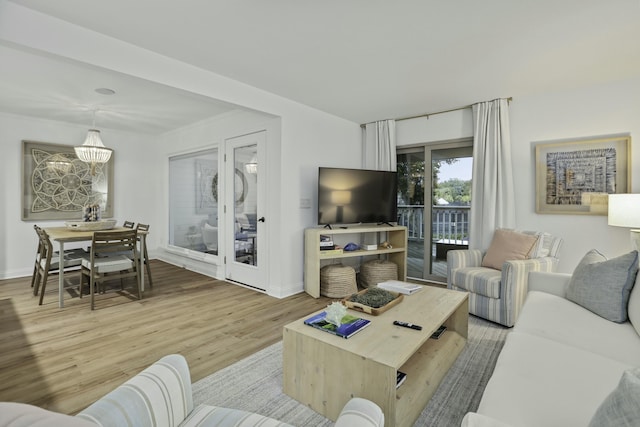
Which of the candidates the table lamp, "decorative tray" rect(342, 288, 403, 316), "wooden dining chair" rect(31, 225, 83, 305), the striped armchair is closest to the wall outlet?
the striped armchair

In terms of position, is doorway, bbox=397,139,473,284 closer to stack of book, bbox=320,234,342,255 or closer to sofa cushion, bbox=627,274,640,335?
stack of book, bbox=320,234,342,255

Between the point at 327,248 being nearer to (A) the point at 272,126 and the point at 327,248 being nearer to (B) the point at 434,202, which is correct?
(A) the point at 272,126

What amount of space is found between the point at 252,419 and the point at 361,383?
0.61 meters

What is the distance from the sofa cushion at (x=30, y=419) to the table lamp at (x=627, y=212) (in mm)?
3765

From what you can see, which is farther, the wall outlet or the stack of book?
the wall outlet

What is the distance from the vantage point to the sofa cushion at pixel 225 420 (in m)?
1.11

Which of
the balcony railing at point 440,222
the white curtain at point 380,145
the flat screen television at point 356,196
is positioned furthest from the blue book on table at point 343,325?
the white curtain at point 380,145

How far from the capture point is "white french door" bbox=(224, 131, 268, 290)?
411 centimetres

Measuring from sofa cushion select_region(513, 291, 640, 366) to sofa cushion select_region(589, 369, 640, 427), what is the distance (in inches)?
44.2

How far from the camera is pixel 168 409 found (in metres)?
1.10

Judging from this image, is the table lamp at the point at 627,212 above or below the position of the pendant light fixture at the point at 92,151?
below

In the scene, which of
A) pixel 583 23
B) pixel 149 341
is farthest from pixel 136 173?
pixel 583 23

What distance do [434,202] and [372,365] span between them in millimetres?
3528

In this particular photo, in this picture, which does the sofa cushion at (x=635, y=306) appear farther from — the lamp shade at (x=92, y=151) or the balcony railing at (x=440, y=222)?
the lamp shade at (x=92, y=151)
